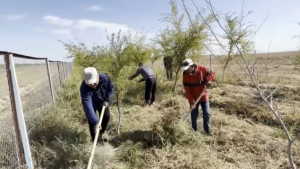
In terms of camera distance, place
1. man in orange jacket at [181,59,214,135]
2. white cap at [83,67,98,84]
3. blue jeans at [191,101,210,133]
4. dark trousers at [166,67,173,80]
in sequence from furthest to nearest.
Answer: dark trousers at [166,67,173,80] → blue jeans at [191,101,210,133] → man in orange jacket at [181,59,214,135] → white cap at [83,67,98,84]

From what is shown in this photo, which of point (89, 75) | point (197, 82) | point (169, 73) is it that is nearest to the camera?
point (89, 75)

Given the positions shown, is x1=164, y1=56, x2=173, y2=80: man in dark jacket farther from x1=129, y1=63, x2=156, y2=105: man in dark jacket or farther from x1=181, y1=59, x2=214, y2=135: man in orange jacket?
x1=181, y1=59, x2=214, y2=135: man in orange jacket

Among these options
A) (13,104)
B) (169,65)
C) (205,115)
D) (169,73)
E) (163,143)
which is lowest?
(163,143)

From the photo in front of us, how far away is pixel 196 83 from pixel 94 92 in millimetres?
1946

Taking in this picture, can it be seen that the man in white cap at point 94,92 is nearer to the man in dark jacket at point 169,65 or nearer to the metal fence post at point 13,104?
the metal fence post at point 13,104

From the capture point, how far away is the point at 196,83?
470cm

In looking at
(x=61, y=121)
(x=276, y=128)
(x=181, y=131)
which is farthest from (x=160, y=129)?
(x=276, y=128)

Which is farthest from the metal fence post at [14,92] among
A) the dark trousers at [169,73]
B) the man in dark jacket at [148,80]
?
the dark trousers at [169,73]

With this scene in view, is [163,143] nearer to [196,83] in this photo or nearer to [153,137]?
[153,137]

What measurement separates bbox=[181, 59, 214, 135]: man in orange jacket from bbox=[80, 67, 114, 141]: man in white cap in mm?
1482

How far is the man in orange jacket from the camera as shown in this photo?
458 cm

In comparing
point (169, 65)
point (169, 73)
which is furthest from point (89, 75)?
point (169, 73)

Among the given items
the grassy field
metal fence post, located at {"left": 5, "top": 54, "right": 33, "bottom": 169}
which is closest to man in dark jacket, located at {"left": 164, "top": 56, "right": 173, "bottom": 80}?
the grassy field

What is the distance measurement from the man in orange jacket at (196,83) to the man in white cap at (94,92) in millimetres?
1482
